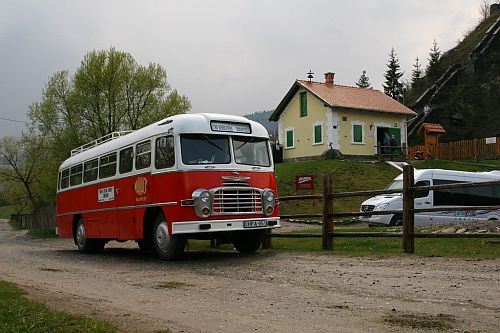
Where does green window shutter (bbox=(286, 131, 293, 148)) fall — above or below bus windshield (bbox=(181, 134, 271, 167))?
above

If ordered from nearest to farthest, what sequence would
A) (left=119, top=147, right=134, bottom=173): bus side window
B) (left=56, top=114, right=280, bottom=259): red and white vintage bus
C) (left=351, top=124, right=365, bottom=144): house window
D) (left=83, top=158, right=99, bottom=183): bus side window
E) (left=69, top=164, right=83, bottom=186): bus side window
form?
(left=56, top=114, right=280, bottom=259): red and white vintage bus, (left=119, top=147, right=134, bottom=173): bus side window, (left=83, top=158, right=99, bottom=183): bus side window, (left=69, top=164, right=83, bottom=186): bus side window, (left=351, top=124, right=365, bottom=144): house window

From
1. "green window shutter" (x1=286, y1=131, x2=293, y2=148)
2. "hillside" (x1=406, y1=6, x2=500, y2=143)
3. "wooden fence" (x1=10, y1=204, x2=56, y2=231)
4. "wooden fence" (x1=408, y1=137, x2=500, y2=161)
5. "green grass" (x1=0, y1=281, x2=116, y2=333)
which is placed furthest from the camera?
"hillside" (x1=406, y1=6, x2=500, y2=143)

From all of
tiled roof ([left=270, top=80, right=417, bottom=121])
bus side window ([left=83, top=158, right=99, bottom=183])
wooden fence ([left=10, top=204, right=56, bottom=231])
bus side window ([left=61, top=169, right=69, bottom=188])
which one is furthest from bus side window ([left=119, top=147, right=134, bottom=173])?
tiled roof ([left=270, top=80, right=417, bottom=121])

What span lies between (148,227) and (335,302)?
8.01 metres

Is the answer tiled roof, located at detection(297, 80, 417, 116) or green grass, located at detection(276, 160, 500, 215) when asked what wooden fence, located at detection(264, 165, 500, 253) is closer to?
green grass, located at detection(276, 160, 500, 215)

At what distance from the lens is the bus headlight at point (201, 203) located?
41.9 feet

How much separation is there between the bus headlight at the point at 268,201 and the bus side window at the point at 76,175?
833cm

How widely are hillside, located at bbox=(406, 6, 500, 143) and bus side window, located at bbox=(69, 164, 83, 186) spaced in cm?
4349

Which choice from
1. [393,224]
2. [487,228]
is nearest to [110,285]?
[487,228]

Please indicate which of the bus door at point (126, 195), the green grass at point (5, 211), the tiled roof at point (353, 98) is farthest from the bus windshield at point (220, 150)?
the green grass at point (5, 211)

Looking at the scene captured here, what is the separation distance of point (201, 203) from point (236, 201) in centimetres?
89

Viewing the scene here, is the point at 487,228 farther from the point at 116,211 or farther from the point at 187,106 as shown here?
the point at 187,106

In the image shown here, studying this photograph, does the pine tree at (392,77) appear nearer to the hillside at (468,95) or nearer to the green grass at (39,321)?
the hillside at (468,95)

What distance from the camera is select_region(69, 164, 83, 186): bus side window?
19825 millimetres
